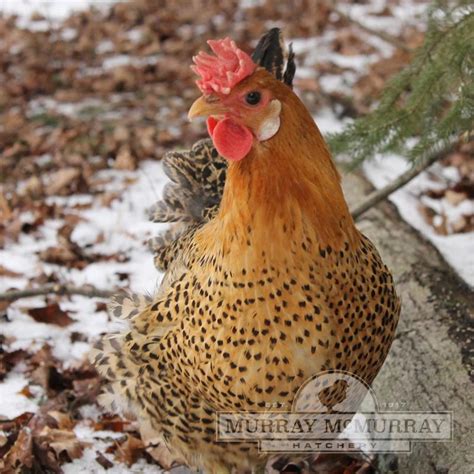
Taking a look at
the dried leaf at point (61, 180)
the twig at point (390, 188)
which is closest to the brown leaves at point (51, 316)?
the twig at point (390, 188)

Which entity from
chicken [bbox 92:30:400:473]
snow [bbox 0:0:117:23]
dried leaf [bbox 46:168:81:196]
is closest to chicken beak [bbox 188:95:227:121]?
chicken [bbox 92:30:400:473]

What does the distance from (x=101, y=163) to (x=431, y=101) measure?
3219 mm

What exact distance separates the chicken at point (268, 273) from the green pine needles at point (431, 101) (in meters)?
1.11

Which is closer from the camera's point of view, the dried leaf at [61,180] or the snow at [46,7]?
the dried leaf at [61,180]

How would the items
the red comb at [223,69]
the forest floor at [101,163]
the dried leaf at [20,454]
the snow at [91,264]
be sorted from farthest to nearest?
the snow at [91,264] → the forest floor at [101,163] → the dried leaf at [20,454] → the red comb at [223,69]

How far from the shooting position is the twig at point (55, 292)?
14.2 ft

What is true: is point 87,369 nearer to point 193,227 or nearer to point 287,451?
point 193,227

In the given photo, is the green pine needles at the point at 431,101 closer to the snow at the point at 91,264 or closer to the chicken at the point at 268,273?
the chicken at the point at 268,273

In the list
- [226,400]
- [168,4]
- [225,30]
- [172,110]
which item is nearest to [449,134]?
[226,400]

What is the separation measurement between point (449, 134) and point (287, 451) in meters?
1.63

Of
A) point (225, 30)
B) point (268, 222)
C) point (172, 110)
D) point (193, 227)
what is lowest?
point (268, 222)

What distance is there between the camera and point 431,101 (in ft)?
12.8

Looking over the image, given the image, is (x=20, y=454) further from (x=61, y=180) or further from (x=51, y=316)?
(x=61, y=180)

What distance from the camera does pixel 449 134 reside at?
3.69 metres
